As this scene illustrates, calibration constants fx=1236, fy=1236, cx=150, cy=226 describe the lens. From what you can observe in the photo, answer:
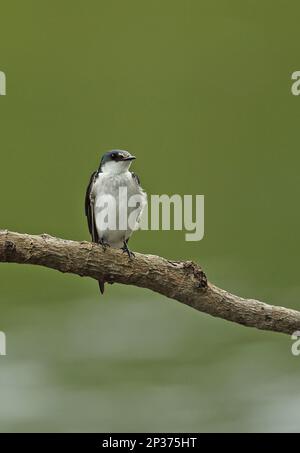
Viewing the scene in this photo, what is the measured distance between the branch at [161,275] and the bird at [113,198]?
0.53m

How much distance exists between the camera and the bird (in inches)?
167

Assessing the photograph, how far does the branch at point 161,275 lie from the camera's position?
357 cm

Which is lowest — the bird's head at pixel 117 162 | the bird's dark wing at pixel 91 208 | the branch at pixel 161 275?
the branch at pixel 161 275

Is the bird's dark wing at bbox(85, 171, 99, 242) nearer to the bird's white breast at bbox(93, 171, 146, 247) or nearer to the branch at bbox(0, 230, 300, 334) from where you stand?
the bird's white breast at bbox(93, 171, 146, 247)

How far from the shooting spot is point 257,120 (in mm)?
7281

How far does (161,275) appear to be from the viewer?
12.0 feet

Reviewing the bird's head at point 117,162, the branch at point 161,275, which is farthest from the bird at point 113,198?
the branch at point 161,275

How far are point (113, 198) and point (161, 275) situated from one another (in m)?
0.66

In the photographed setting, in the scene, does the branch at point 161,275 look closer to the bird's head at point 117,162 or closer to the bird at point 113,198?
the bird at point 113,198

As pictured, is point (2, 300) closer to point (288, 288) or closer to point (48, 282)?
point (48, 282)

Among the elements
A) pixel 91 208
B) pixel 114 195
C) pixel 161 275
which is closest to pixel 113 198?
pixel 114 195

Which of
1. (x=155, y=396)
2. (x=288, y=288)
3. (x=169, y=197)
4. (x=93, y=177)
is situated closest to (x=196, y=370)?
(x=155, y=396)

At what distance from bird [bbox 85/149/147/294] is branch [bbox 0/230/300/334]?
1.74 ft

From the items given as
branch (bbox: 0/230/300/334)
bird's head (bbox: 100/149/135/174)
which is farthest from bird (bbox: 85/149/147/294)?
branch (bbox: 0/230/300/334)
